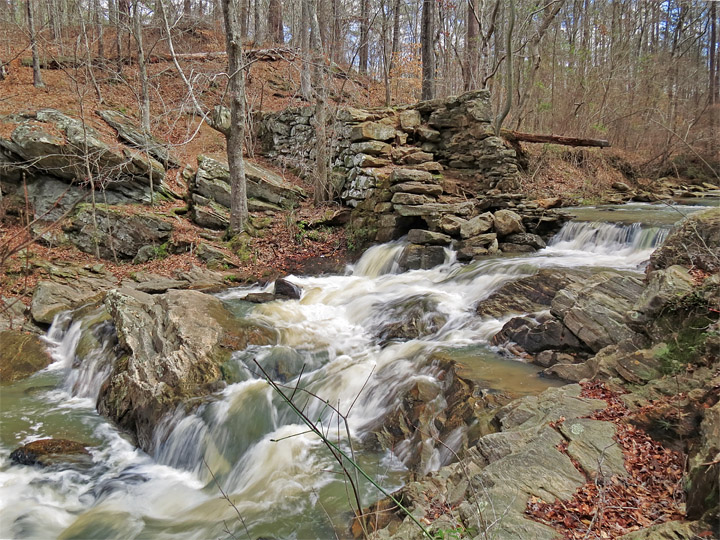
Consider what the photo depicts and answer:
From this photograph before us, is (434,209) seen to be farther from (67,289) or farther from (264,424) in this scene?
(67,289)

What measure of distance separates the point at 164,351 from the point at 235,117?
7.21 meters

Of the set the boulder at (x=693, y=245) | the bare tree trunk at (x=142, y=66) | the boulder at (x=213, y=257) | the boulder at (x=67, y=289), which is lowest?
the boulder at (x=67, y=289)

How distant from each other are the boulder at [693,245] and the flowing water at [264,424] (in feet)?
6.61

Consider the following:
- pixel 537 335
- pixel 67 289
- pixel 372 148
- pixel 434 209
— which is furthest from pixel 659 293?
pixel 67 289

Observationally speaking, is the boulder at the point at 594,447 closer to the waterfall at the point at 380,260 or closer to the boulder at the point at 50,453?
the boulder at the point at 50,453

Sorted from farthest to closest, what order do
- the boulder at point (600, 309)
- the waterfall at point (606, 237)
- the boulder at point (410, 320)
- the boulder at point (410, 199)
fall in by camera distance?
the boulder at point (410, 199) → the waterfall at point (606, 237) → the boulder at point (410, 320) → the boulder at point (600, 309)

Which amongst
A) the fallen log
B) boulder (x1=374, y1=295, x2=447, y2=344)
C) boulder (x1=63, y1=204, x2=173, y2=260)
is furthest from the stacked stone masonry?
boulder (x1=63, y1=204, x2=173, y2=260)

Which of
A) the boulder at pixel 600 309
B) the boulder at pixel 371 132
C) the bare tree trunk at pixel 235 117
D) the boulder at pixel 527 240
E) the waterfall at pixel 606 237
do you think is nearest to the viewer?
the boulder at pixel 600 309

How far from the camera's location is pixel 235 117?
11.5 meters

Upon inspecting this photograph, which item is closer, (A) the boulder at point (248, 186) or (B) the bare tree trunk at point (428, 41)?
(A) the boulder at point (248, 186)

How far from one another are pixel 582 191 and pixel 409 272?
345 inches

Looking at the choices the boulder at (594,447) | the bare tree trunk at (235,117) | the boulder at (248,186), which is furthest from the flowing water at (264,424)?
the boulder at (248,186)

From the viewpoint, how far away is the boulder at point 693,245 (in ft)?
15.1

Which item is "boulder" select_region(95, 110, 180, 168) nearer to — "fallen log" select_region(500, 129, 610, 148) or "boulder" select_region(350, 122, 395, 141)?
"boulder" select_region(350, 122, 395, 141)
